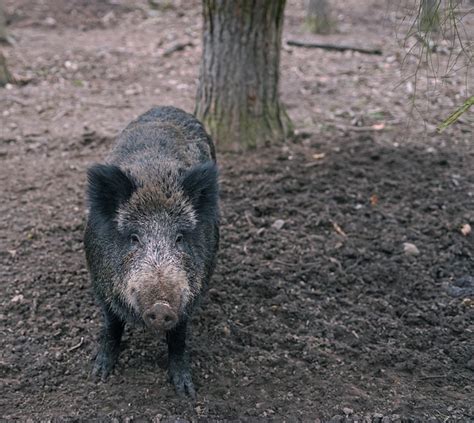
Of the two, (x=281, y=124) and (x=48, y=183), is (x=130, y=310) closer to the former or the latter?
(x=48, y=183)

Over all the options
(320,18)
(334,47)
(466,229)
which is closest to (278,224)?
(466,229)

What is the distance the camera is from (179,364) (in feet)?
12.9

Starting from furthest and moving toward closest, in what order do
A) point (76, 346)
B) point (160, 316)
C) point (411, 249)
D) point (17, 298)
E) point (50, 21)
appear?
1. point (50, 21)
2. point (411, 249)
3. point (17, 298)
4. point (76, 346)
5. point (160, 316)

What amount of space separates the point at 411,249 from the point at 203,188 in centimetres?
227

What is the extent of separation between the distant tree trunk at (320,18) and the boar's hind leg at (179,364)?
914 cm

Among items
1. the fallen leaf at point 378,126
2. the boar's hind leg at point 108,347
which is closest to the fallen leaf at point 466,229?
the fallen leaf at point 378,126

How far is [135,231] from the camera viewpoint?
3.57m

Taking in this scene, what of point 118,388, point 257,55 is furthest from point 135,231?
point 257,55

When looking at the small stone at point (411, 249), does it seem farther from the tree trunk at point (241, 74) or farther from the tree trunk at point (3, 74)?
the tree trunk at point (3, 74)

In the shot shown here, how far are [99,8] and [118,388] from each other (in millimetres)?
10846

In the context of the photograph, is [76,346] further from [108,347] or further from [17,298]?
[17,298]

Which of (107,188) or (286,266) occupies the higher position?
(107,188)

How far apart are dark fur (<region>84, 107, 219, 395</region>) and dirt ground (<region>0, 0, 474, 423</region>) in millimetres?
233

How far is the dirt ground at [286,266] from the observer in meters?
3.86
